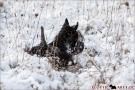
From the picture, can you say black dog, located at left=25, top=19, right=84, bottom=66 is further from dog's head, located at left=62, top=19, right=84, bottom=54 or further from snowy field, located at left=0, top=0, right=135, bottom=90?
snowy field, located at left=0, top=0, right=135, bottom=90

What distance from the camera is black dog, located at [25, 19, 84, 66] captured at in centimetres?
493

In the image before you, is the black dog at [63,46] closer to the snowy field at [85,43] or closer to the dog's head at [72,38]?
the dog's head at [72,38]

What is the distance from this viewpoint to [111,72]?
14.8 ft

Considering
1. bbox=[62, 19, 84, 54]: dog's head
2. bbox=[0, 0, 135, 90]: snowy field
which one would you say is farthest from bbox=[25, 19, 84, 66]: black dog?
bbox=[0, 0, 135, 90]: snowy field

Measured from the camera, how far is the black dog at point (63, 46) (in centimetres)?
493

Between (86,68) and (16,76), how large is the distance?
4.28ft

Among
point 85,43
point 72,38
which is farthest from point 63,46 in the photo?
point 85,43

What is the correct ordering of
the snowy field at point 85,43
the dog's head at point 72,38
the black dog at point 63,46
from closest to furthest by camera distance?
the snowy field at point 85,43 < the black dog at point 63,46 < the dog's head at point 72,38

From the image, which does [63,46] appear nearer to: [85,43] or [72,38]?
[72,38]

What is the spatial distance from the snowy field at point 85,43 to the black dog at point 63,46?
0.61ft

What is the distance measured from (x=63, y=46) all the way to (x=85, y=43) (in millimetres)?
821

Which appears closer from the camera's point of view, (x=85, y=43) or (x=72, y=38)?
(x=72, y=38)

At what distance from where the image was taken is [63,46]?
507 cm

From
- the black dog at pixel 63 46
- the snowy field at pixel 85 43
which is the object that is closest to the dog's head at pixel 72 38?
the black dog at pixel 63 46
